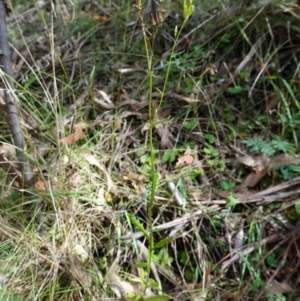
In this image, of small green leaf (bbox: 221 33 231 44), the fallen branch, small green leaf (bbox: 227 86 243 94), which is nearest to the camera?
the fallen branch

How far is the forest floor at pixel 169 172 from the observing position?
5.58ft

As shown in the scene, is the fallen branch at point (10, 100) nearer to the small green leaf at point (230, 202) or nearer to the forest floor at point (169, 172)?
the forest floor at point (169, 172)

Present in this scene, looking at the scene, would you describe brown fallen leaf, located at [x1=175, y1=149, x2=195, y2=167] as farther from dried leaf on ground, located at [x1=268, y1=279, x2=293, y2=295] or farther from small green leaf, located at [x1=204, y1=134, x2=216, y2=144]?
dried leaf on ground, located at [x1=268, y1=279, x2=293, y2=295]

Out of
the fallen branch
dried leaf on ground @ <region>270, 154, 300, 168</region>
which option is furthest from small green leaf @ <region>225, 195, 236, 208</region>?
the fallen branch

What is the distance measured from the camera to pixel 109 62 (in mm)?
2477

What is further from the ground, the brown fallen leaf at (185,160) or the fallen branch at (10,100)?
the fallen branch at (10,100)

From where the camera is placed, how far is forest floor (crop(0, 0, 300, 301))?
5.58 feet

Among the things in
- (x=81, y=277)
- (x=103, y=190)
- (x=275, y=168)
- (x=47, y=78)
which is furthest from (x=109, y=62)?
(x=81, y=277)

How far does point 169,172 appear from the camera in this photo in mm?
2014

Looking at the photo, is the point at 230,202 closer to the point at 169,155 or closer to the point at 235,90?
the point at 169,155

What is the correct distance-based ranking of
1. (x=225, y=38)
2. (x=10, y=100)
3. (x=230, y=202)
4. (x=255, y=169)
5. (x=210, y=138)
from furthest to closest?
(x=225, y=38) < (x=210, y=138) < (x=255, y=169) < (x=230, y=202) < (x=10, y=100)

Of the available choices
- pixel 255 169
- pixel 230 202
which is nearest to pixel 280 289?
pixel 230 202

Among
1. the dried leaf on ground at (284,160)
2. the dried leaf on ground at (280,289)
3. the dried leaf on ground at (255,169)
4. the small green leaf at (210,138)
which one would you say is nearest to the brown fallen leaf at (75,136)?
the small green leaf at (210,138)

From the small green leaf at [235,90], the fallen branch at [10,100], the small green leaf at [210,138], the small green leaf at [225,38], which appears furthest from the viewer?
the small green leaf at [225,38]
